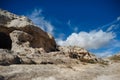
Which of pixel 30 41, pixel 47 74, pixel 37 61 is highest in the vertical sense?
pixel 30 41

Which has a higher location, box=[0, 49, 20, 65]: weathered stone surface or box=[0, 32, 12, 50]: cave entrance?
box=[0, 32, 12, 50]: cave entrance

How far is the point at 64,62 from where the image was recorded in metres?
32.2

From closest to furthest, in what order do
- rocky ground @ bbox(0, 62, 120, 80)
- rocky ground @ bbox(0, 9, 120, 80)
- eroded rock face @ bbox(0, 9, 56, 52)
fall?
rocky ground @ bbox(0, 62, 120, 80), rocky ground @ bbox(0, 9, 120, 80), eroded rock face @ bbox(0, 9, 56, 52)

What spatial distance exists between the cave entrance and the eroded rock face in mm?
1806

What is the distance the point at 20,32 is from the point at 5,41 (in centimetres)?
658

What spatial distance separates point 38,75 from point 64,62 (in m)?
10.5

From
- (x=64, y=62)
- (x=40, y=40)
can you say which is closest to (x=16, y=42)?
(x=40, y=40)

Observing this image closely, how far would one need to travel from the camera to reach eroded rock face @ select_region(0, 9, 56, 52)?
4159 centimetres

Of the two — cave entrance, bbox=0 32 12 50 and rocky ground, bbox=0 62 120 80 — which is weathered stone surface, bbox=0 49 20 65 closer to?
rocky ground, bbox=0 62 120 80

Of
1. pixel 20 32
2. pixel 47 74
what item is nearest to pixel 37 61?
pixel 47 74

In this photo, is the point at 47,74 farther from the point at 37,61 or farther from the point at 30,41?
the point at 30,41

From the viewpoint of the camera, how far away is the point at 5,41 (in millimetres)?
47594

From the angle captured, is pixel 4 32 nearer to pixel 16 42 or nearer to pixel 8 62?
pixel 16 42

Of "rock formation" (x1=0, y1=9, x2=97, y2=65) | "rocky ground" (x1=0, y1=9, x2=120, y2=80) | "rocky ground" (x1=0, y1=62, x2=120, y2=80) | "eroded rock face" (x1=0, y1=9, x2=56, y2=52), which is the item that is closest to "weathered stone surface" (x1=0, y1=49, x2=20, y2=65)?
"rocky ground" (x1=0, y1=9, x2=120, y2=80)
